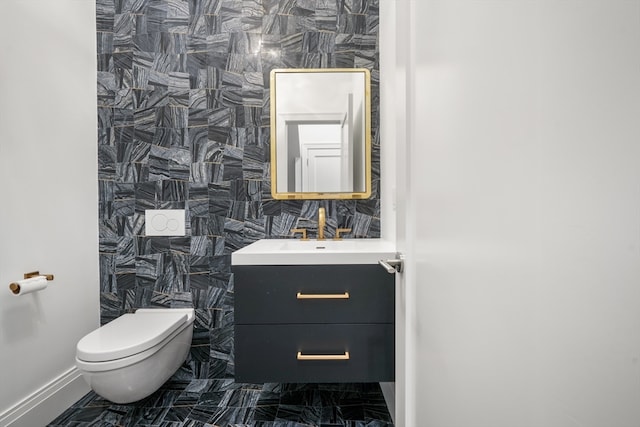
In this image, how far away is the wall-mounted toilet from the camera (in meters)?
1.32

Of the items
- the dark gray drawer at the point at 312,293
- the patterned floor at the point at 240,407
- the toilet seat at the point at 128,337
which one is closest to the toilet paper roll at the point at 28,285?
the toilet seat at the point at 128,337

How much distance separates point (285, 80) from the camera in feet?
6.21

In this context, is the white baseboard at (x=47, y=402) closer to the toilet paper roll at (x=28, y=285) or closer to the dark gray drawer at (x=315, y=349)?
the toilet paper roll at (x=28, y=285)

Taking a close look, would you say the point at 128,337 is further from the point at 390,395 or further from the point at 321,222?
the point at 390,395

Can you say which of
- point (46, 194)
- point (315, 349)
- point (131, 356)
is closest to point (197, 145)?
point (46, 194)

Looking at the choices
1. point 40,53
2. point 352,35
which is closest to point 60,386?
point 40,53

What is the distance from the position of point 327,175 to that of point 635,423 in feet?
5.50

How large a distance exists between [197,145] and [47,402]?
4.75 feet

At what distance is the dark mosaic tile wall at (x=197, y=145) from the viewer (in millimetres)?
1910

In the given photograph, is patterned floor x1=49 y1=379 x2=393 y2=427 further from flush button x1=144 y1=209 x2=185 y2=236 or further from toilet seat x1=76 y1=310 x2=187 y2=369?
flush button x1=144 y1=209 x2=185 y2=236

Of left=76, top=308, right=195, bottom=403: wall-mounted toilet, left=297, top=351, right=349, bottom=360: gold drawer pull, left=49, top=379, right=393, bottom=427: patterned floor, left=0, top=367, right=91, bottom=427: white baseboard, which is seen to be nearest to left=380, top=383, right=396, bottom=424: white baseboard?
left=49, top=379, right=393, bottom=427: patterned floor

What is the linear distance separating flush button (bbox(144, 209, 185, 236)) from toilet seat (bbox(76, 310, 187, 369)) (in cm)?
46

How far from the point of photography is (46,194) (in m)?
1.59

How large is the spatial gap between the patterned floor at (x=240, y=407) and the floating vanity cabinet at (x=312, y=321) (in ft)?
1.17
